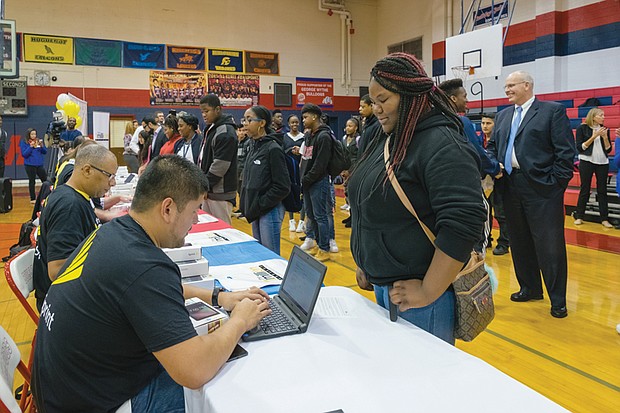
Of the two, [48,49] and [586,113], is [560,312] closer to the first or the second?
[586,113]

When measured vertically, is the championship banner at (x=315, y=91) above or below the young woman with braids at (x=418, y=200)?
above

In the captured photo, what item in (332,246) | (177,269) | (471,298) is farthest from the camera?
(332,246)

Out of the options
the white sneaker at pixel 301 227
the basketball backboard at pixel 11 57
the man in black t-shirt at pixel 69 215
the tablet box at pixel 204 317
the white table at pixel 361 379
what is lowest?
the white sneaker at pixel 301 227

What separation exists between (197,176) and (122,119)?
42.8 feet

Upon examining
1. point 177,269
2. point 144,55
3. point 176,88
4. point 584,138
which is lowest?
point 177,269

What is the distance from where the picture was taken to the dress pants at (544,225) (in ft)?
11.8

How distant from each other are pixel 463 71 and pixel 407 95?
10.2 m

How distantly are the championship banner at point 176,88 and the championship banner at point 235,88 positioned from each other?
0.34 metres

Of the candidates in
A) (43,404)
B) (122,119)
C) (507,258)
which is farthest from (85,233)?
(122,119)

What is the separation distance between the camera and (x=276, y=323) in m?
1.65

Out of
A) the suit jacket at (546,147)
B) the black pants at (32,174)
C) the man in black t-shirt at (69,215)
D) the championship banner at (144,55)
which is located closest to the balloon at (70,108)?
the black pants at (32,174)

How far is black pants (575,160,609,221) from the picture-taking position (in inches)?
282

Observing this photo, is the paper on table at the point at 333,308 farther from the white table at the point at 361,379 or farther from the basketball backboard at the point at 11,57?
the basketball backboard at the point at 11,57

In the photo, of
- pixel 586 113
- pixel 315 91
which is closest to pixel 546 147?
pixel 586 113
